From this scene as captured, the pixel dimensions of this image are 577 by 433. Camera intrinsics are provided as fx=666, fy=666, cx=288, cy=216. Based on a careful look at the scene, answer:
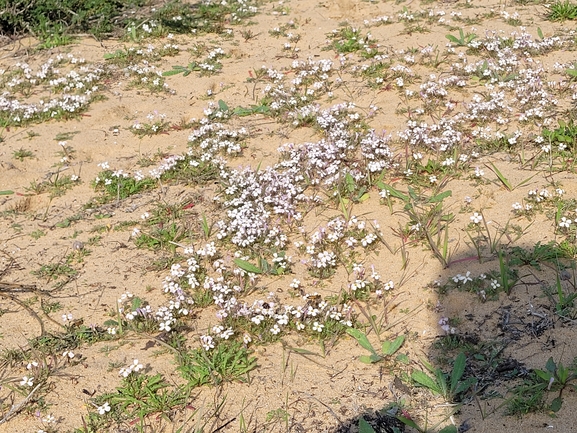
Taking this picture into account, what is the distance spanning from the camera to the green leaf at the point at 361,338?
401 cm

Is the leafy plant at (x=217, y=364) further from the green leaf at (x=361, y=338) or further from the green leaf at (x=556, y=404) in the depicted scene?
the green leaf at (x=556, y=404)

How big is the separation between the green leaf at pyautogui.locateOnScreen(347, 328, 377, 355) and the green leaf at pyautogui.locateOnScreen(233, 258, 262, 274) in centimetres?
94

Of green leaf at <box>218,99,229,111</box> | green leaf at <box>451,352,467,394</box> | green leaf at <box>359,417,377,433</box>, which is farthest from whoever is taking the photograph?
green leaf at <box>218,99,229,111</box>

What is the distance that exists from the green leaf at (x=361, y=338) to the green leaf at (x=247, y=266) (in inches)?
37.2

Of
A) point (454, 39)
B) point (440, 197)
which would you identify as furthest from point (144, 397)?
point (454, 39)

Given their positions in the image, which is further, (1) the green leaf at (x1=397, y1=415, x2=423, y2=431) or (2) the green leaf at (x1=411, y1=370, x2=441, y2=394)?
(2) the green leaf at (x1=411, y1=370, x2=441, y2=394)

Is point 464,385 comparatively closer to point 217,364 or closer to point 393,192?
point 217,364

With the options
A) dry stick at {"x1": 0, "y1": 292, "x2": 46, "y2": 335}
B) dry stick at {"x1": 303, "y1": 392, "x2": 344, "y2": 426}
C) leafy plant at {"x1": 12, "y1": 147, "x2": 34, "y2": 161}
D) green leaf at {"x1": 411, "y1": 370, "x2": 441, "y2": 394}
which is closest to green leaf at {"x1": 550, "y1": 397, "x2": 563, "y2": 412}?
green leaf at {"x1": 411, "y1": 370, "x2": 441, "y2": 394}

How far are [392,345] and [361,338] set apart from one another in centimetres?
19

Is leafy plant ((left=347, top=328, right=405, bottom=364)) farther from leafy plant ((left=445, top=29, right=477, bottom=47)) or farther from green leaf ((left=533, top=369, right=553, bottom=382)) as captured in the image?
leafy plant ((left=445, top=29, right=477, bottom=47))

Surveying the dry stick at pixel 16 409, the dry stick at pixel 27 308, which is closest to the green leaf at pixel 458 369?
the dry stick at pixel 16 409

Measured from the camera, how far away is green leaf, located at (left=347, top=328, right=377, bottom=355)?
4008 mm

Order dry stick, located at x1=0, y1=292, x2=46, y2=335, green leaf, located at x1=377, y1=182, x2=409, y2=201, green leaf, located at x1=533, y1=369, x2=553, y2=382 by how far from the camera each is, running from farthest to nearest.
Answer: green leaf, located at x1=377, y1=182, x2=409, y2=201, dry stick, located at x1=0, y1=292, x2=46, y2=335, green leaf, located at x1=533, y1=369, x2=553, y2=382

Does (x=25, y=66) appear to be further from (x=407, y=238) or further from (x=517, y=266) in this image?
(x=517, y=266)
